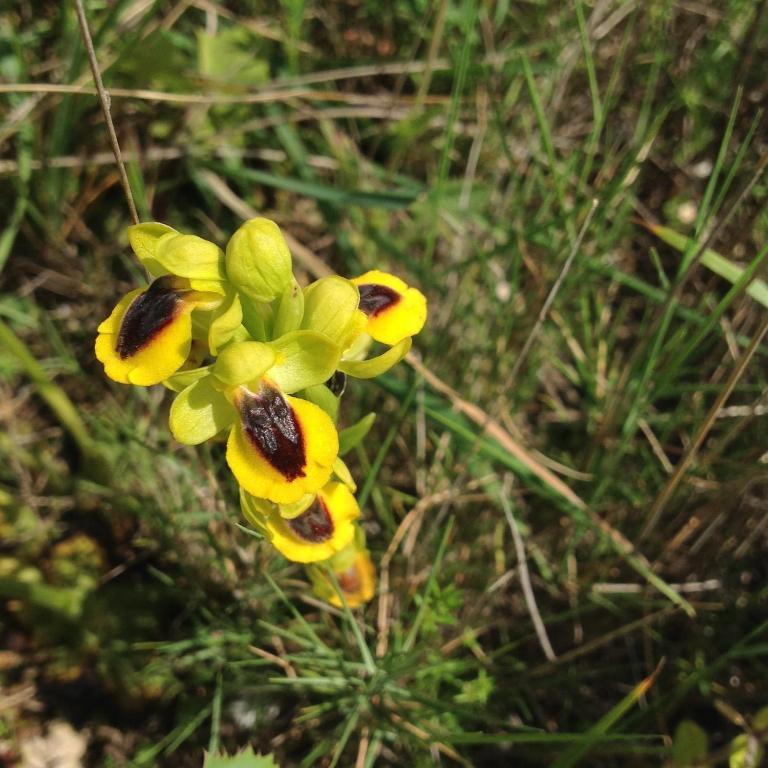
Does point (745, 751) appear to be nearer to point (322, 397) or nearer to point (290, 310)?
point (322, 397)

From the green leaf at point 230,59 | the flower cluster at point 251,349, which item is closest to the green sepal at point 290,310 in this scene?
the flower cluster at point 251,349

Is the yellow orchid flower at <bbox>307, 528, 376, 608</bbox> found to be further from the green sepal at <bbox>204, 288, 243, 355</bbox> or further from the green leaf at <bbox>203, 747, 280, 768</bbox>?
the green sepal at <bbox>204, 288, 243, 355</bbox>

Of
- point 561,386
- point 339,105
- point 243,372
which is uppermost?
point 243,372

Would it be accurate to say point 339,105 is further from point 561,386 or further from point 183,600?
point 183,600

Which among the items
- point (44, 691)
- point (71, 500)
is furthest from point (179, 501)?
point (44, 691)

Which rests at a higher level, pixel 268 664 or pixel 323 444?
pixel 323 444

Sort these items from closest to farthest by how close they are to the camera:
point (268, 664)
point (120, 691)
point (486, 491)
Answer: point (268, 664) < point (120, 691) < point (486, 491)

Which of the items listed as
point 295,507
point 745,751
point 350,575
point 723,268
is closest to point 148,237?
point 295,507
